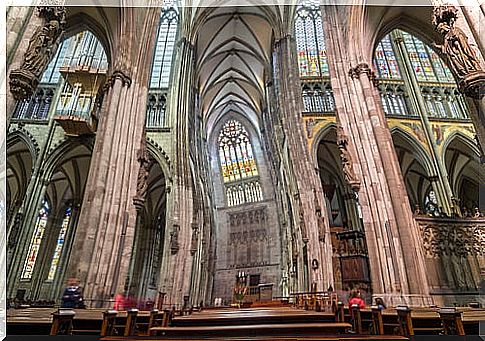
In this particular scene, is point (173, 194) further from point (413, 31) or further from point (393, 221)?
point (413, 31)

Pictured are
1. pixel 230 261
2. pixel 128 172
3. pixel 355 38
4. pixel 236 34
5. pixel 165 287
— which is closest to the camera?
pixel 128 172

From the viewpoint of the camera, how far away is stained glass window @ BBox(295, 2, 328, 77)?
743 inches

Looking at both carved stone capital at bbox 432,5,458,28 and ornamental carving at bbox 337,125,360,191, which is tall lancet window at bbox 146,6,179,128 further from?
carved stone capital at bbox 432,5,458,28

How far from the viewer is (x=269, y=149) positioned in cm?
2412

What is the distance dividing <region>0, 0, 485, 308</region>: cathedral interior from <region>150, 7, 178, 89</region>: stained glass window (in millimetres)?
104

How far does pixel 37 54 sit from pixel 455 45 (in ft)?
22.0

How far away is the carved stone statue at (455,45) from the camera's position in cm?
480

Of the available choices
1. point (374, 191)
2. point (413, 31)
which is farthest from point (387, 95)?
point (374, 191)

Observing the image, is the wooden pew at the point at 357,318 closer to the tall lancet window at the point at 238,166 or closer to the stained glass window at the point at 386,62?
the stained glass window at the point at 386,62

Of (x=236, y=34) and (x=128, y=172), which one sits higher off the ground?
(x=236, y=34)

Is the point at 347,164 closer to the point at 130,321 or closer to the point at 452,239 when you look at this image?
the point at 452,239

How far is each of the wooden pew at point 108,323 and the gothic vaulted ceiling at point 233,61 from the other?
20.5 meters

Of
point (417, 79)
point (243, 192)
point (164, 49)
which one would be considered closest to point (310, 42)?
point (417, 79)

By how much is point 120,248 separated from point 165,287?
22.0 feet
